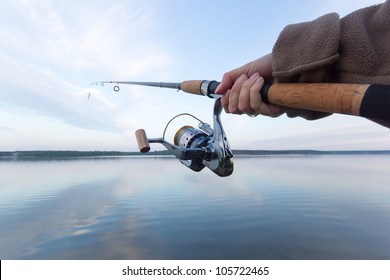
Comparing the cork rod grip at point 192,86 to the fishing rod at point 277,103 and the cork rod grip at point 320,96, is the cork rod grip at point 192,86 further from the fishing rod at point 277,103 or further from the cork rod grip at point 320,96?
the cork rod grip at point 320,96

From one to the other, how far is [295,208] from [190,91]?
11384 millimetres

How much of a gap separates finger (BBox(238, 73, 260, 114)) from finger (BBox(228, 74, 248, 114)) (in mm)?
42

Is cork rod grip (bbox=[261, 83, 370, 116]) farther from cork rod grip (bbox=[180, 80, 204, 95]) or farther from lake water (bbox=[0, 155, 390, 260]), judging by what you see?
lake water (bbox=[0, 155, 390, 260])

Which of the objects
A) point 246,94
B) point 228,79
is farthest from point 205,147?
point 246,94

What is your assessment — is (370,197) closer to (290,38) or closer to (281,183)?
(281,183)

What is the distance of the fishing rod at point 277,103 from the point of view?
906mm

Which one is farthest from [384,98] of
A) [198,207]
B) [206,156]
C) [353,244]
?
[198,207]

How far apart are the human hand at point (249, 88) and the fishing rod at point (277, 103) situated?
5 centimetres

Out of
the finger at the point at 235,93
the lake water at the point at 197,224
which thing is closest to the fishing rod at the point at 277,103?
the finger at the point at 235,93

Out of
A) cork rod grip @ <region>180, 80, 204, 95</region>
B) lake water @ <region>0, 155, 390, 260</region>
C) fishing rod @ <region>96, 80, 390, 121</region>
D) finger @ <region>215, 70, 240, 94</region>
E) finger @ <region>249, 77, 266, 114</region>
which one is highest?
cork rod grip @ <region>180, 80, 204, 95</region>

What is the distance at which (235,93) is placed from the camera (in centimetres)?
142

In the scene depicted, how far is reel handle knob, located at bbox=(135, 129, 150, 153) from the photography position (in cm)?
214

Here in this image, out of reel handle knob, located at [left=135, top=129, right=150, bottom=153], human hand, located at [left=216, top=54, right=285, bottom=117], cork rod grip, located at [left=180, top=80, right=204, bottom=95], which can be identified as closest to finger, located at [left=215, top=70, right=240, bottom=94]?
human hand, located at [left=216, top=54, right=285, bottom=117]

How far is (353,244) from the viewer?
8.37 m
